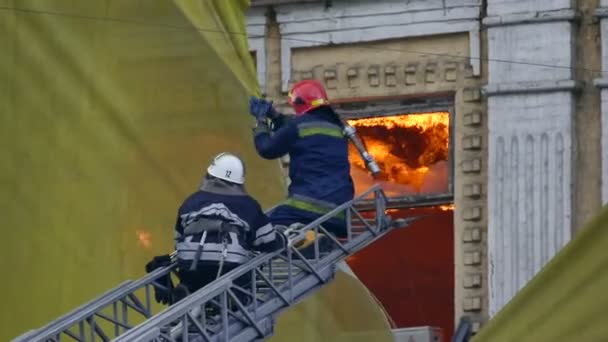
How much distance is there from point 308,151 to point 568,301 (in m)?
6.77

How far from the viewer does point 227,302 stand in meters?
13.5

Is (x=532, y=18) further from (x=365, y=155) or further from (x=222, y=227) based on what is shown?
(x=222, y=227)

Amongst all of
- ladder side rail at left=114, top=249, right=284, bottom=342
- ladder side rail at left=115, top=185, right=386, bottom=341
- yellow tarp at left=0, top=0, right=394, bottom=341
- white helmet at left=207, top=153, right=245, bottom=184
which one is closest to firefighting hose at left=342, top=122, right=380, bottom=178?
ladder side rail at left=115, top=185, right=386, bottom=341

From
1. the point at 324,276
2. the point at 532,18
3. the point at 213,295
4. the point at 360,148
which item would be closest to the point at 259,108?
the point at 360,148

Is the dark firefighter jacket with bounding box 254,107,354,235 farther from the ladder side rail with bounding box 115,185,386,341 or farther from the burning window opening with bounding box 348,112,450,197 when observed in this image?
the burning window opening with bounding box 348,112,450,197

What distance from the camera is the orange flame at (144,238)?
1580 cm

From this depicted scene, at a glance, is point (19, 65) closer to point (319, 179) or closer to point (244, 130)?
point (319, 179)

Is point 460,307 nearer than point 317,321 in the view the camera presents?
No

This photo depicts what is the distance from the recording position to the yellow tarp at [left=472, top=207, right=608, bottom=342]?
9.05m

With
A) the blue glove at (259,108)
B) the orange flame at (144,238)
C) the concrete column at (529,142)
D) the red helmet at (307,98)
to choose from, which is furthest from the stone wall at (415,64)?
the blue glove at (259,108)

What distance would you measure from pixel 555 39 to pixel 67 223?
9.15m

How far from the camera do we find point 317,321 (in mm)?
18578

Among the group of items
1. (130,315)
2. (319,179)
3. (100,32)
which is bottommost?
(130,315)

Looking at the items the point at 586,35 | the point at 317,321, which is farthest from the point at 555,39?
the point at 317,321
